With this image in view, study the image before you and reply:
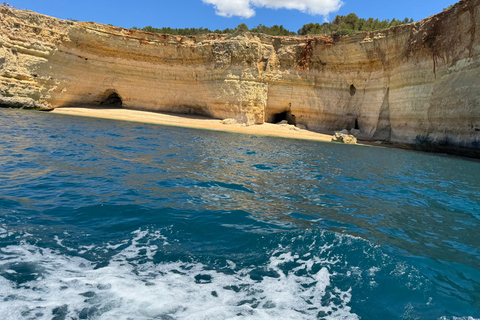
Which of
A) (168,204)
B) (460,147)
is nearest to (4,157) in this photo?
(168,204)

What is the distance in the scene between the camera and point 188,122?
78.2 feet

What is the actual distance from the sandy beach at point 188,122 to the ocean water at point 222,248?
16.2 metres

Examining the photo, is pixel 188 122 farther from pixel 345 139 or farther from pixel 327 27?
pixel 327 27

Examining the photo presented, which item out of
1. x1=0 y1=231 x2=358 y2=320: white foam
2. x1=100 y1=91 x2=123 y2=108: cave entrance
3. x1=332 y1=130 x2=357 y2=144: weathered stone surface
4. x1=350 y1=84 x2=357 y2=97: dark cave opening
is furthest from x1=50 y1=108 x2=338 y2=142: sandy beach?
x1=0 y1=231 x2=358 y2=320: white foam

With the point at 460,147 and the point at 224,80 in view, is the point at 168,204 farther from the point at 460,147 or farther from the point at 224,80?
the point at 224,80

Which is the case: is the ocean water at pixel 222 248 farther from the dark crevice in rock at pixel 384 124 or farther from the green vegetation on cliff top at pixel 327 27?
the green vegetation on cliff top at pixel 327 27

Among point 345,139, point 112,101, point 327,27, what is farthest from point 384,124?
point 112,101

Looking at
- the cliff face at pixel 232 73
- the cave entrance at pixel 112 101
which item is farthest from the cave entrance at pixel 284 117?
the cave entrance at pixel 112 101

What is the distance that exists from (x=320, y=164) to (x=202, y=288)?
770 cm

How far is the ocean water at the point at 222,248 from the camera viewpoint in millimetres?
2377

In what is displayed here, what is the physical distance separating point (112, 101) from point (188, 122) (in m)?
10.1

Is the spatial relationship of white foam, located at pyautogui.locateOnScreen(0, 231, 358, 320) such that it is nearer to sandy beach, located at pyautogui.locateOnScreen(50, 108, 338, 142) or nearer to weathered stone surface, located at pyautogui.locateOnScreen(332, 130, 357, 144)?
weathered stone surface, located at pyautogui.locateOnScreen(332, 130, 357, 144)

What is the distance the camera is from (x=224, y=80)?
24.8m

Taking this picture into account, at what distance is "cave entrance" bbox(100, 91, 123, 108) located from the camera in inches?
1089
